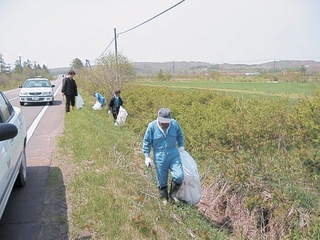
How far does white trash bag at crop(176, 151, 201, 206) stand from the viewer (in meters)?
4.69

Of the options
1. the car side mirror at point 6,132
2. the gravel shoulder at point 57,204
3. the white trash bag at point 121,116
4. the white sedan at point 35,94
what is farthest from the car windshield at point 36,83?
the car side mirror at point 6,132

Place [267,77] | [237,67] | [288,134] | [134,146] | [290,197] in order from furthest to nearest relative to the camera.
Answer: [237,67], [267,77], [134,146], [288,134], [290,197]

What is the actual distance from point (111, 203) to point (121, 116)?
735cm

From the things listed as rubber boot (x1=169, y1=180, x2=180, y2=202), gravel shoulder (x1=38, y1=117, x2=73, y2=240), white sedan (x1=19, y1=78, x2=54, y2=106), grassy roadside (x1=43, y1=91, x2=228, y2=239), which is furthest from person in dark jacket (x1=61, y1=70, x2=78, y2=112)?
rubber boot (x1=169, y1=180, x2=180, y2=202)

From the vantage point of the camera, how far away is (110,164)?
5.69 meters

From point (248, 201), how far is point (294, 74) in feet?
191

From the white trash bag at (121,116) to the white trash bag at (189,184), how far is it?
6.65 metres

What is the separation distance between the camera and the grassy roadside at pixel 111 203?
3568mm

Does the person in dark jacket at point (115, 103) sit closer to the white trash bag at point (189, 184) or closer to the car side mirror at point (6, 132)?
the white trash bag at point (189, 184)

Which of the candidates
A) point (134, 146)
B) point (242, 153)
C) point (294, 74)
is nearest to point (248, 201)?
point (242, 153)

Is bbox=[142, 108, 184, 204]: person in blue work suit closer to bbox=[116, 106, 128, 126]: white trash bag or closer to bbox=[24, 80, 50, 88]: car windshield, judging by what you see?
bbox=[116, 106, 128, 126]: white trash bag

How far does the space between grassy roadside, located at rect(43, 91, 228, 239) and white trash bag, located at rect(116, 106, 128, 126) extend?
4492 millimetres

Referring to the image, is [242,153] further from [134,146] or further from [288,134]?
[134,146]

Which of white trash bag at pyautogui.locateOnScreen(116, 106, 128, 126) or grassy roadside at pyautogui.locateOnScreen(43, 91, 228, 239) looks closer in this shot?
grassy roadside at pyautogui.locateOnScreen(43, 91, 228, 239)
